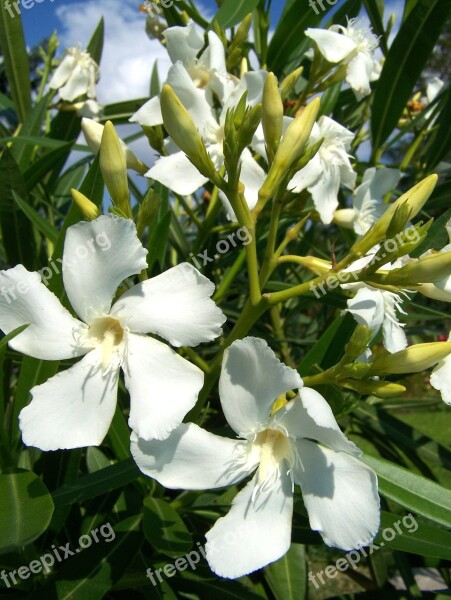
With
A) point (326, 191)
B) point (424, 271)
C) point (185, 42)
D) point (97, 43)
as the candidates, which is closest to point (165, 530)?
point (424, 271)

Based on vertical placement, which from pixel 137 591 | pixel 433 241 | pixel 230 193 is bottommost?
pixel 137 591

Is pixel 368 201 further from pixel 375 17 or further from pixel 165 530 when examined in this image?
pixel 165 530

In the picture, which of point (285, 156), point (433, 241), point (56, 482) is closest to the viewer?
point (285, 156)

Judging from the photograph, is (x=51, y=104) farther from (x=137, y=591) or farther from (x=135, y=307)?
(x=137, y=591)

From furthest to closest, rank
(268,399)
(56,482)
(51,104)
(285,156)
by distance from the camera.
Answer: (51,104) < (56,482) < (285,156) < (268,399)

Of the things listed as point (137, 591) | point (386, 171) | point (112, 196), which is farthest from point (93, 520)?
point (386, 171)

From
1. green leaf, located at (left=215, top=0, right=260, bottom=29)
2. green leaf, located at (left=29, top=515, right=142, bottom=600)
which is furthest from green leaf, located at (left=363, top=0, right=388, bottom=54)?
green leaf, located at (left=29, top=515, right=142, bottom=600)
